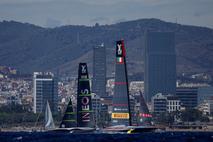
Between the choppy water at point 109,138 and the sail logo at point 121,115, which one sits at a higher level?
the sail logo at point 121,115

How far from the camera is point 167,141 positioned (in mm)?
117000

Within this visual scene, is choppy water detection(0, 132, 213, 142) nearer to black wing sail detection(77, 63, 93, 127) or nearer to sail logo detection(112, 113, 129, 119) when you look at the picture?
sail logo detection(112, 113, 129, 119)

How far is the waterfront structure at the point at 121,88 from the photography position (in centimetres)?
13200

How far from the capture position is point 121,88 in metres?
132

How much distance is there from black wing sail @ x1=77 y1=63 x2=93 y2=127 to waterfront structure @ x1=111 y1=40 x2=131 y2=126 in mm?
11373

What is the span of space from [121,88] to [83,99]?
14257 mm

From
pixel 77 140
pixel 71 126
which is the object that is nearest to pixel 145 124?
pixel 71 126

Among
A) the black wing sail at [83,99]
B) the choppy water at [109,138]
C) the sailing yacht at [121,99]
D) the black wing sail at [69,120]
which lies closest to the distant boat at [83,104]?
the black wing sail at [83,99]

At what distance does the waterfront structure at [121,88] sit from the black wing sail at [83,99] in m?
11.4

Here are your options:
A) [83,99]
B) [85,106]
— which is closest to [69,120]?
[85,106]

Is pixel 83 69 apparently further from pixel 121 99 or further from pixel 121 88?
pixel 121 88

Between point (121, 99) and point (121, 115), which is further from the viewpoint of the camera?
point (121, 115)

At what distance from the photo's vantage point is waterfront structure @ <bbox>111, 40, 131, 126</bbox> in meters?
132

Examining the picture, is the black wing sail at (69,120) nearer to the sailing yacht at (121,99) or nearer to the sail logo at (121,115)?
the sailing yacht at (121,99)
